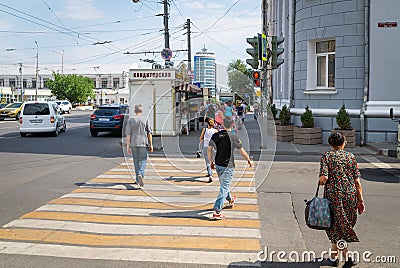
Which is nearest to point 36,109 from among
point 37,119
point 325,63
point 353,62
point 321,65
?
point 37,119

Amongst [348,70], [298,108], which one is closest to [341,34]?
[348,70]

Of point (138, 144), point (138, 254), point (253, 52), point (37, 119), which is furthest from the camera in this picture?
point (37, 119)

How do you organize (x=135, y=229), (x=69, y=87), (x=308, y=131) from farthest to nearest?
(x=69, y=87) < (x=308, y=131) < (x=135, y=229)

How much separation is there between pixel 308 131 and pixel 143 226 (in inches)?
466

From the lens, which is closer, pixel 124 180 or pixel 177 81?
pixel 124 180

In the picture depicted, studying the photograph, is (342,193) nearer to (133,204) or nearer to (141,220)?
(141,220)

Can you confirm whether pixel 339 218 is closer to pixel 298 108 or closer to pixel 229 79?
pixel 229 79

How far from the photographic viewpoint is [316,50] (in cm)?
1844

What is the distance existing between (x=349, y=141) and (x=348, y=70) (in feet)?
9.46

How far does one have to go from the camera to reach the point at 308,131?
56.2 ft

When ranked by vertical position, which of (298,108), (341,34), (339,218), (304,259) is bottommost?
(304,259)

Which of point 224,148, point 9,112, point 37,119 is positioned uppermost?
point 9,112

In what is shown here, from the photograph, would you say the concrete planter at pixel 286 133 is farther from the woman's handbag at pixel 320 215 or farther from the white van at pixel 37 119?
the woman's handbag at pixel 320 215

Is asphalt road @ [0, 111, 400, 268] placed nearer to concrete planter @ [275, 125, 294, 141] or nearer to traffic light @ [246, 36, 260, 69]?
traffic light @ [246, 36, 260, 69]
